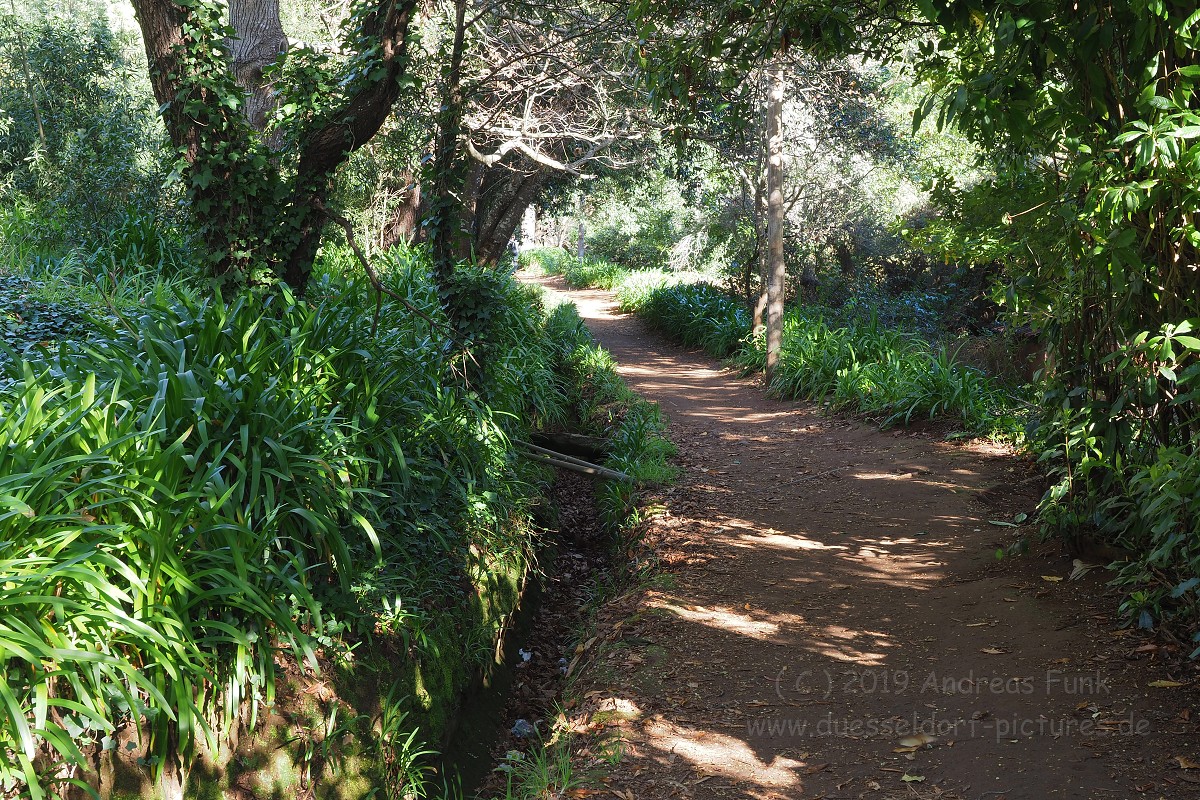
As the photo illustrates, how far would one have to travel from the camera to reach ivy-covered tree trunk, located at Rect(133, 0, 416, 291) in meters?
4.85

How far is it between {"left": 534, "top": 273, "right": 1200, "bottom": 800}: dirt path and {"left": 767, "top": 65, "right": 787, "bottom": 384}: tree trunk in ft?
13.7

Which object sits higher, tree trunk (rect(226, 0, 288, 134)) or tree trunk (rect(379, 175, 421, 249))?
tree trunk (rect(226, 0, 288, 134))

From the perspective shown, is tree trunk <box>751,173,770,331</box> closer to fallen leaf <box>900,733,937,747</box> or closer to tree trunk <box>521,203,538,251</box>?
tree trunk <box>521,203,538,251</box>

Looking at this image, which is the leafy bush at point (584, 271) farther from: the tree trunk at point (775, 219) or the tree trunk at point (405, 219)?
the tree trunk at point (775, 219)

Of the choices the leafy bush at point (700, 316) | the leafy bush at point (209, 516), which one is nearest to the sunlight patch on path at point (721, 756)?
the leafy bush at point (209, 516)

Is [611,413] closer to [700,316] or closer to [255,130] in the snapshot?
[255,130]

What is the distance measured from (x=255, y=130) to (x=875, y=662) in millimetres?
4719

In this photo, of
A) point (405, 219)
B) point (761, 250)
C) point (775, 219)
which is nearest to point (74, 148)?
point (405, 219)

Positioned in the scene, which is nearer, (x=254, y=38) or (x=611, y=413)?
(x=254, y=38)

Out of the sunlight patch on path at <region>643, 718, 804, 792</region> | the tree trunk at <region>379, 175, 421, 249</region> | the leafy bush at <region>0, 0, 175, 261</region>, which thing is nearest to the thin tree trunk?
the leafy bush at <region>0, 0, 175, 261</region>

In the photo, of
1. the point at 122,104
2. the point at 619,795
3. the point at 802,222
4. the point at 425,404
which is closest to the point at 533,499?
the point at 425,404

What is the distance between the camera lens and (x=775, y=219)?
1082cm

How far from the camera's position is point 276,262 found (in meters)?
5.31

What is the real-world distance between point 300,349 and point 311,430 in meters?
0.53
